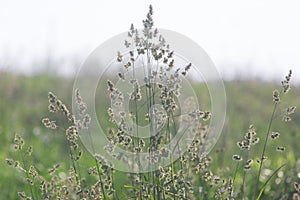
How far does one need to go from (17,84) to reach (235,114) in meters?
3.97

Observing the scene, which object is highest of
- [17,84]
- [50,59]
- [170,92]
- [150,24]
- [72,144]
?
[50,59]

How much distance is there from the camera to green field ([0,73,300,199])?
3918mm

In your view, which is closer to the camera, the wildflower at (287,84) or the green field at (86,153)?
the wildflower at (287,84)

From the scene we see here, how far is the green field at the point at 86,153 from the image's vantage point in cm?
392

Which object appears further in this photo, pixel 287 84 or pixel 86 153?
pixel 86 153

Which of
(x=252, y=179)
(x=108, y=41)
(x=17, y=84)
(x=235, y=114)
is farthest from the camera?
(x=17, y=84)

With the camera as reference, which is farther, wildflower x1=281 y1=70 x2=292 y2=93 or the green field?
the green field

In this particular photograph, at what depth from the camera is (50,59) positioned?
1095 centimetres

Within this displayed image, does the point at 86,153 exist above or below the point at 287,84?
below

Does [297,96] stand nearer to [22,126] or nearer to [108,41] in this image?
[22,126]

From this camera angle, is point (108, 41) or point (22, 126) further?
point (22, 126)

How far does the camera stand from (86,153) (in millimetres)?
5254

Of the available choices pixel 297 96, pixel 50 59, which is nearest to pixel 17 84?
pixel 50 59

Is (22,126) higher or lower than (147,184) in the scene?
higher
